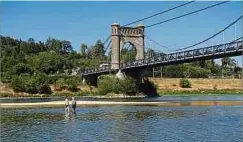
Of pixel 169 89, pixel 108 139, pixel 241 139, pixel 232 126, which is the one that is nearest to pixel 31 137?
pixel 108 139

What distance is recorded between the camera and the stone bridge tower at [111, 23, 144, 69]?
4729 inches

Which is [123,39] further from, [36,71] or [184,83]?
[184,83]

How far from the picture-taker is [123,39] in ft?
405

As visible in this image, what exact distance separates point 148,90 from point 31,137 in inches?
3622

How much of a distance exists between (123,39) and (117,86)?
738 inches

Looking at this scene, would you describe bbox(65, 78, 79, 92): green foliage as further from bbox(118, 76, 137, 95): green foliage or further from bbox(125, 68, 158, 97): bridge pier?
bbox(118, 76, 137, 95): green foliage

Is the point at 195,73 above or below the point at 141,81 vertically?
above

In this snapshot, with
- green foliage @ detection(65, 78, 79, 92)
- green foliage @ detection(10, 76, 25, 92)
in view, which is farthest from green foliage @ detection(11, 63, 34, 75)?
green foliage @ detection(65, 78, 79, 92)

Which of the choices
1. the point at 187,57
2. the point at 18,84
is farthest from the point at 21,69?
the point at 187,57

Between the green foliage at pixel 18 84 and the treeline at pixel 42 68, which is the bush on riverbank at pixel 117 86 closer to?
the treeline at pixel 42 68

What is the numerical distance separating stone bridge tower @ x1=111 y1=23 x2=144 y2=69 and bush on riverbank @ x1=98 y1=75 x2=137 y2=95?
6.80 m

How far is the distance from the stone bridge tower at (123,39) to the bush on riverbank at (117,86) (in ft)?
22.3

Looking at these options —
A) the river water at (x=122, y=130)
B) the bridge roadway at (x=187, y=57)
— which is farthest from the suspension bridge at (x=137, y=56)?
the river water at (x=122, y=130)

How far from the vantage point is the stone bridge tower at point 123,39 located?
120m
